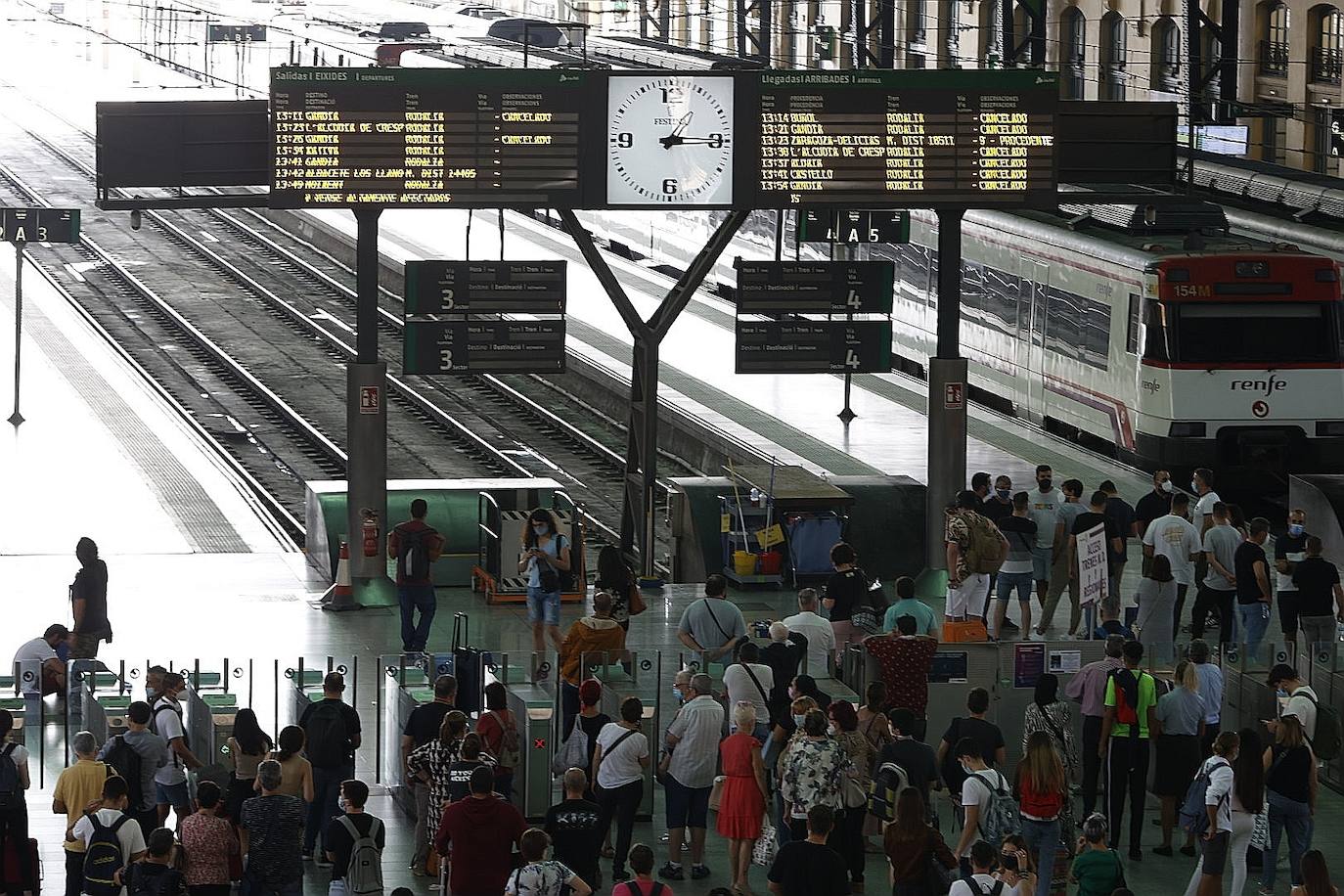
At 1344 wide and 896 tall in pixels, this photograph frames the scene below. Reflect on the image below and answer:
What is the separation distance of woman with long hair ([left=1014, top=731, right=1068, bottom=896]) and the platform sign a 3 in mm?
21197

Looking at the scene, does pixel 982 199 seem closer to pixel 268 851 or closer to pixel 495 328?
pixel 495 328

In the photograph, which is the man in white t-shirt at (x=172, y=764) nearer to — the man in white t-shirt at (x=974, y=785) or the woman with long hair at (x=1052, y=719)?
the man in white t-shirt at (x=974, y=785)

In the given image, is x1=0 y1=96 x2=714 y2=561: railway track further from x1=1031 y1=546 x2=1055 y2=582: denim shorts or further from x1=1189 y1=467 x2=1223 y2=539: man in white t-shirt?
x1=1189 y1=467 x2=1223 y2=539: man in white t-shirt

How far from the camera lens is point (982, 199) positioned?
2305 cm

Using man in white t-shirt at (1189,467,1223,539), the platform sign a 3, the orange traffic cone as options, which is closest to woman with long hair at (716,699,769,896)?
man in white t-shirt at (1189,467,1223,539)

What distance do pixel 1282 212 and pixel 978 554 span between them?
17.1 meters

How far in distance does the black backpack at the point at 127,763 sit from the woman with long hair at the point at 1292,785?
20.9 feet

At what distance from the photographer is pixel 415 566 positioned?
20750 millimetres

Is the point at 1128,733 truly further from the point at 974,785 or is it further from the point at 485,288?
the point at 485,288

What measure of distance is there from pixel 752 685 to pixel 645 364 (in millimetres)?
8272

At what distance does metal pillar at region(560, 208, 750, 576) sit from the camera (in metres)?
23.6

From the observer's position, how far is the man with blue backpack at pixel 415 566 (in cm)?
2075

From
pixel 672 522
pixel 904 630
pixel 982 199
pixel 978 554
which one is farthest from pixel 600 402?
pixel 904 630

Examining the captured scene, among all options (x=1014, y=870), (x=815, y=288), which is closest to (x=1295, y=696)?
(x=1014, y=870)
